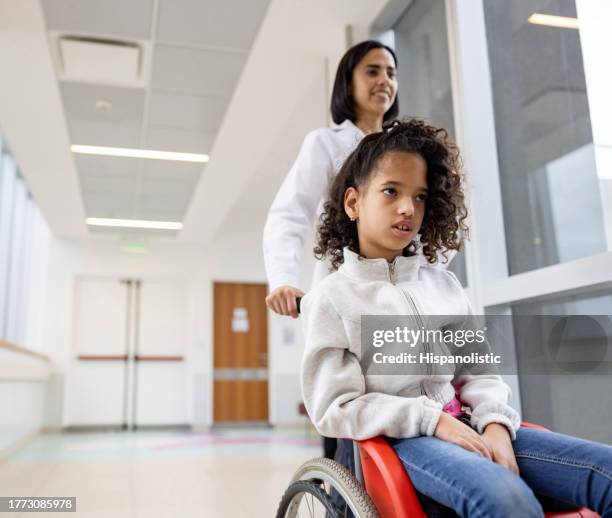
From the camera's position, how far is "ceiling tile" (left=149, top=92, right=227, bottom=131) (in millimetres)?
4461

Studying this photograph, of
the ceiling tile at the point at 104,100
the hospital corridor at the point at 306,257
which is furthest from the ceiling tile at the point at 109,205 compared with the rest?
the ceiling tile at the point at 104,100

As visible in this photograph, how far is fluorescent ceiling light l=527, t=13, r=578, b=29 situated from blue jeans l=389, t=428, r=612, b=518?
1.47 meters

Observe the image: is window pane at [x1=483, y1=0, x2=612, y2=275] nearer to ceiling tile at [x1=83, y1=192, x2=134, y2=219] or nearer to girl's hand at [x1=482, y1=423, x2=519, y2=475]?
girl's hand at [x1=482, y1=423, x2=519, y2=475]

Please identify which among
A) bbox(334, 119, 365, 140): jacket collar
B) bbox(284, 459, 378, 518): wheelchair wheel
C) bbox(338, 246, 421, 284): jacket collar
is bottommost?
bbox(284, 459, 378, 518): wheelchair wheel

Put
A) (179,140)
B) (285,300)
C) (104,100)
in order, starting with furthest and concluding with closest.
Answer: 1. (179,140)
2. (104,100)
3. (285,300)

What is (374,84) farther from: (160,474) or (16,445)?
(16,445)

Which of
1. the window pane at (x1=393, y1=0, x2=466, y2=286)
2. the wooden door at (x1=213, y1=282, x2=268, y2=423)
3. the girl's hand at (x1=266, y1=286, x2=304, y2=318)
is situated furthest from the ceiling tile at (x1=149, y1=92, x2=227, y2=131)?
the wooden door at (x1=213, y1=282, x2=268, y2=423)

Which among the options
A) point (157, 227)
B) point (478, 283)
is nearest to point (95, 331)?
point (157, 227)

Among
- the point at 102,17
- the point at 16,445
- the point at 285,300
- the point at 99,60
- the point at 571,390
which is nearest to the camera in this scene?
the point at 285,300

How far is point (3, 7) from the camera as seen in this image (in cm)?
329

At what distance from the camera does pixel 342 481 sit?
0.99m

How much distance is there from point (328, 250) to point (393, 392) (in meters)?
0.38

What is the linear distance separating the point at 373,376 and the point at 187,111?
399cm
